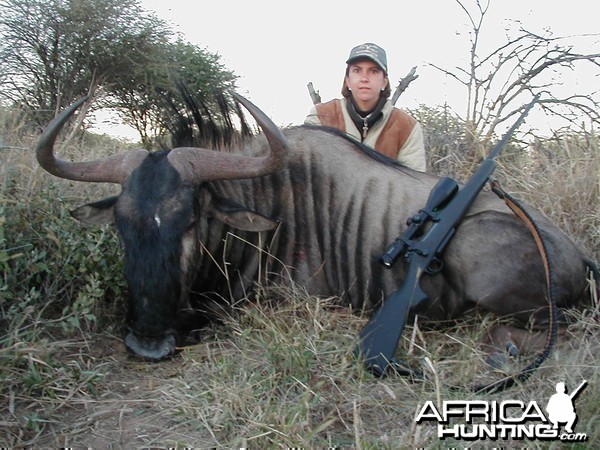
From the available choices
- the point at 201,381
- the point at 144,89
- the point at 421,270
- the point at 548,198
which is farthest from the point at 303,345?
the point at 144,89

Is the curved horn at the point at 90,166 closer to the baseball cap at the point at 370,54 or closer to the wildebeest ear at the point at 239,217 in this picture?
the wildebeest ear at the point at 239,217

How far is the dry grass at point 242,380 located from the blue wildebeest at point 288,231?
0.16 m

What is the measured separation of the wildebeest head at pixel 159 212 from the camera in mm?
2604

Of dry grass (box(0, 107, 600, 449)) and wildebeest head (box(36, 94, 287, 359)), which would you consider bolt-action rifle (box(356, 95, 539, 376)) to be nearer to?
dry grass (box(0, 107, 600, 449))

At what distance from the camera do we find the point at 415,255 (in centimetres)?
281

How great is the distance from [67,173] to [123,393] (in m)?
1.19

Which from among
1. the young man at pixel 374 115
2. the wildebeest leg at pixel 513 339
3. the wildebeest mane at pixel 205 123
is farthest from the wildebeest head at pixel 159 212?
the young man at pixel 374 115

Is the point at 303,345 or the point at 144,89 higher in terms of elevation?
the point at 144,89

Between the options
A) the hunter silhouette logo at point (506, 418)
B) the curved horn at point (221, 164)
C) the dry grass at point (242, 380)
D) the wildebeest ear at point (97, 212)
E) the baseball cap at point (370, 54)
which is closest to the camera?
the hunter silhouette logo at point (506, 418)

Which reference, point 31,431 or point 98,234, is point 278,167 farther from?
point 31,431

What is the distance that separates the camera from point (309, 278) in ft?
10.4

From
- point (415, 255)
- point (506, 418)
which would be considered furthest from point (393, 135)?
point (506, 418)

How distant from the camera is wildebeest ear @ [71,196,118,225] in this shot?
2.98 m

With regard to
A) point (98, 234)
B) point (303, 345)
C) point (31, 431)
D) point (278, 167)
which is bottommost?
point (31, 431)
